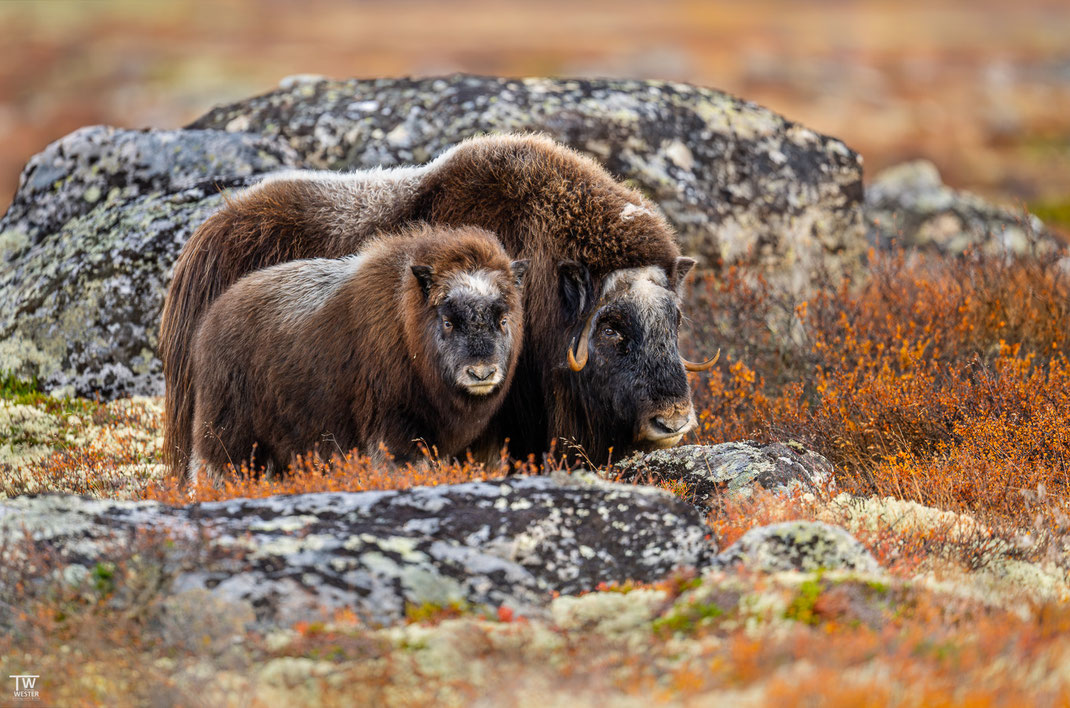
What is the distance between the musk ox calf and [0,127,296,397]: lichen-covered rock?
123 inches

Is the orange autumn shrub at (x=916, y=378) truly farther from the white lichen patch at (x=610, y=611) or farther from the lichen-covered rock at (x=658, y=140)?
the white lichen patch at (x=610, y=611)

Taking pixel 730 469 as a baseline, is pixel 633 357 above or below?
above

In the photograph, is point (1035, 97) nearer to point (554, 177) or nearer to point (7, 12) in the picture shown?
point (554, 177)

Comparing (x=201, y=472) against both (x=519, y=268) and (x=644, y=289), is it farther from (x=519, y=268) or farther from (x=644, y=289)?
(x=644, y=289)

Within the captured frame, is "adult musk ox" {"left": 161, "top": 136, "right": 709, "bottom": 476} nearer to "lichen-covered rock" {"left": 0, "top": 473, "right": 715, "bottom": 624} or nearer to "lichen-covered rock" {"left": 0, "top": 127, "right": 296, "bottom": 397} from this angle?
"lichen-covered rock" {"left": 0, "top": 473, "right": 715, "bottom": 624}

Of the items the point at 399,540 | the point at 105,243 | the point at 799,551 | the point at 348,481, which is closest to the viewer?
the point at 399,540

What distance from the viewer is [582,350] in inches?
247

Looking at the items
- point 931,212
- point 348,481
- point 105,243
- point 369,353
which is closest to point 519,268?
point 369,353

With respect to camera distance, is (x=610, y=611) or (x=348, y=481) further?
(x=348, y=481)

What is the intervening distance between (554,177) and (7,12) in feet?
260

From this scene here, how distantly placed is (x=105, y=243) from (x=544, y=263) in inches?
195

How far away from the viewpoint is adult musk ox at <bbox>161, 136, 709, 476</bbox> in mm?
6258

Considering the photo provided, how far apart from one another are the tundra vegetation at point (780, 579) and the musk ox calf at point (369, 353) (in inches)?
14.4

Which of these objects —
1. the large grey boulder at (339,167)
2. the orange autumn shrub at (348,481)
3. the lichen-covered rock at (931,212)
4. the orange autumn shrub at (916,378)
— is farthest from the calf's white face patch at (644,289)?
the lichen-covered rock at (931,212)
